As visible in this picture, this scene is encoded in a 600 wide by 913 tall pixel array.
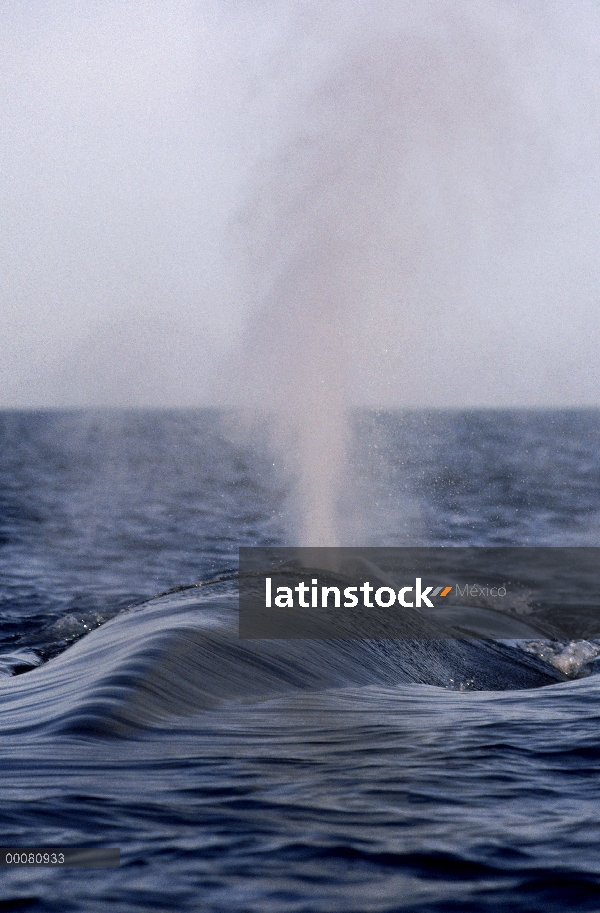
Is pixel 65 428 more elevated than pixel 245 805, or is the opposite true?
pixel 65 428

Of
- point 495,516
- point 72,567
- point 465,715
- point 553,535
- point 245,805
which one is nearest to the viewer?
point 245,805

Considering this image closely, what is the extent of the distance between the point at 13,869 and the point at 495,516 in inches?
1260

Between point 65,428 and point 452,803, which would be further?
point 65,428

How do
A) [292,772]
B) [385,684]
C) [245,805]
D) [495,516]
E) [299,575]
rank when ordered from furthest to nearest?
[495,516] → [299,575] → [385,684] → [292,772] → [245,805]

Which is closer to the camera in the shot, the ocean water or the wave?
the ocean water

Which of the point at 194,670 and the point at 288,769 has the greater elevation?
the point at 194,670

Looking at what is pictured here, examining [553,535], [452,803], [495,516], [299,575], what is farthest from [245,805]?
[495,516]

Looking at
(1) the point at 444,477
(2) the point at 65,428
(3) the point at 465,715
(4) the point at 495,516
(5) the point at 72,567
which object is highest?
(2) the point at 65,428

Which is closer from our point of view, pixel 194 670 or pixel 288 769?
pixel 288 769

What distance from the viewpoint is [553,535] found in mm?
30953

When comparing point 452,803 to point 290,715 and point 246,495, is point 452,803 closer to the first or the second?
Answer: point 290,715

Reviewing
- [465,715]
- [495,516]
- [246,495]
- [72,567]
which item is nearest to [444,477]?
[246,495]

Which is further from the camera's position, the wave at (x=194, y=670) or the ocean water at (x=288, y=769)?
the wave at (x=194, y=670)

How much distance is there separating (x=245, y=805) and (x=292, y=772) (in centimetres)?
61
